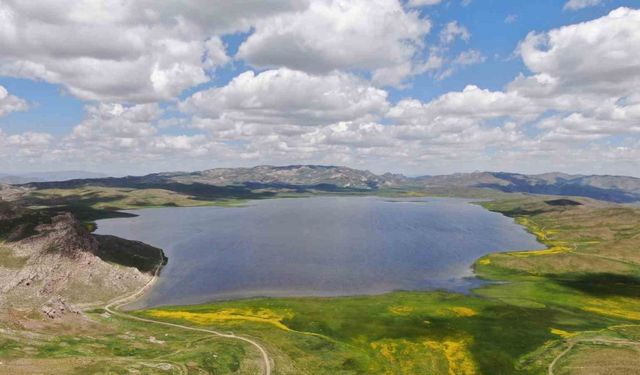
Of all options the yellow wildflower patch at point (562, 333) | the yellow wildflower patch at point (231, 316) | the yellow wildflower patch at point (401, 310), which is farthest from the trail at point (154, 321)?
the yellow wildflower patch at point (562, 333)

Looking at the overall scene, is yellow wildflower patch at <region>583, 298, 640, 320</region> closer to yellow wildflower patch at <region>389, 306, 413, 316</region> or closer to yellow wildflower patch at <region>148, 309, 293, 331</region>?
yellow wildflower patch at <region>389, 306, 413, 316</region>

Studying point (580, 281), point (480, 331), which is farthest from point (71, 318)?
point (580, 281)

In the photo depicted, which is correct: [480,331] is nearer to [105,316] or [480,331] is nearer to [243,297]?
[243,297]

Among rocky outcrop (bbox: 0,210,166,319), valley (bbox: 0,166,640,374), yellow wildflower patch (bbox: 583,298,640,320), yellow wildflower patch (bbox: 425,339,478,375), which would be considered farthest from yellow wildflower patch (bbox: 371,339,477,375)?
rocky outcrop (bbox: 0,210,166,319)

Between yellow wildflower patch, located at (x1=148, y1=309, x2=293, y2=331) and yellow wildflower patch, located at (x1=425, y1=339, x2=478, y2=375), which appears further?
yellow wildflower patch, located at (x1=148, y1=309, x2=293, y2=331)

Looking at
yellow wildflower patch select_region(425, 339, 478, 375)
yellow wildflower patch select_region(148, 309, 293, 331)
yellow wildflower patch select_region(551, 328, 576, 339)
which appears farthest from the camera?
yellow wildflower patch select_region(148, 309, 293, 331)

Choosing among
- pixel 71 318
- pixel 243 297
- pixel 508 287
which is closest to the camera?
pixel 71 318

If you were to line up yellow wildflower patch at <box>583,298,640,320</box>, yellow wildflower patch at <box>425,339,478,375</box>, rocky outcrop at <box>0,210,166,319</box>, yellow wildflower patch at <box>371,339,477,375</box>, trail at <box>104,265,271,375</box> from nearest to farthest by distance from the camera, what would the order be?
trail at <box>104,265,271,375</box>, yellow wildflower patch at <box>425,339,478,375</box>, yellow wildflower patch at <box>371,339,477,375</box>, yellow wildflower patch at <box>583,298,640,320</box>, rocky outcrop at <box>0,210,166,319</box>
